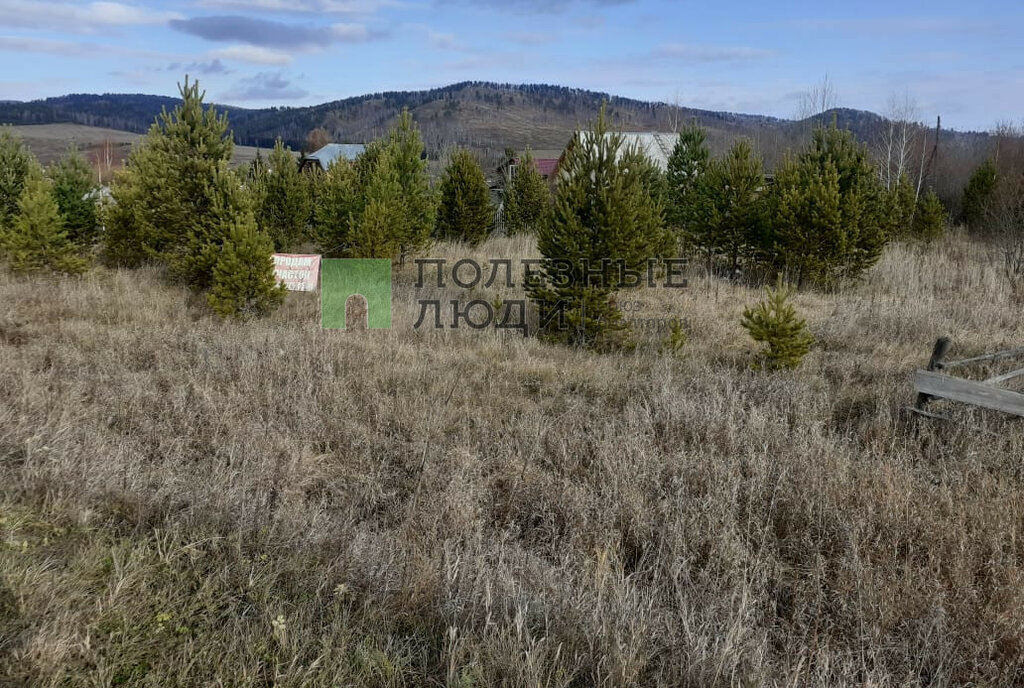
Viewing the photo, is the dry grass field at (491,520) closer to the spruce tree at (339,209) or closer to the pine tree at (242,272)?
the pine tree at (242,272)

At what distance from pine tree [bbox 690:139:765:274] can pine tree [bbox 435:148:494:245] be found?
5.60 meters

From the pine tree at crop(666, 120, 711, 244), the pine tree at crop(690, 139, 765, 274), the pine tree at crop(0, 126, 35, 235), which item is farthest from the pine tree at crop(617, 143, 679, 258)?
the pine tree at crop(0, 126, 35, 235)

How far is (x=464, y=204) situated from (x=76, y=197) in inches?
322

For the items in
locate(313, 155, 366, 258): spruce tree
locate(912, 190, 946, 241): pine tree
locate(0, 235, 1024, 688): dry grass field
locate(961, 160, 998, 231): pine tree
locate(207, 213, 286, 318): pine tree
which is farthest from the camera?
locate(961, 160, 998, 231): pine tree

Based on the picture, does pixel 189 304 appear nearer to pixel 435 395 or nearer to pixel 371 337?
pixel 371 337

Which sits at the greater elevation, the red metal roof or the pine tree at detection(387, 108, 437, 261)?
the red metal roof

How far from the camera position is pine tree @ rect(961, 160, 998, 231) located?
1923 centimetres

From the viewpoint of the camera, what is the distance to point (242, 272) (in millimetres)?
8609

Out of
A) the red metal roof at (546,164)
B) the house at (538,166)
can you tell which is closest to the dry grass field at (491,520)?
the house at (538,166)

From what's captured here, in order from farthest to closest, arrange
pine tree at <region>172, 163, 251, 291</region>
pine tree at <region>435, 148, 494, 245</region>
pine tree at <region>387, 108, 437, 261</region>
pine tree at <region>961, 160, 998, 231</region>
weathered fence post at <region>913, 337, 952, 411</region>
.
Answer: pine tree at <region>961, 160, 998, 231</region>, pine tree at <region>435, 148, 494, 245</region>, pine tree at <region>387, 108, 437, 261</region>, pine tree at <region>172, 163, 251, 291</region>, weathered fence post at <region>913, 337, 952, 411</region>

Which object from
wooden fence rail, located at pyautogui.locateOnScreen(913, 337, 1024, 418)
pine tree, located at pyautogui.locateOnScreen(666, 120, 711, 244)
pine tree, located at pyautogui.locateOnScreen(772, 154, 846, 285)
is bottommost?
wooden fence rail, located at pyautogui.locateOnScreen(913, 337, 1024, 418)

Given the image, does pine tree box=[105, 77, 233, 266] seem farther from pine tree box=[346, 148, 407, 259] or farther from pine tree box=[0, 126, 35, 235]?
pine tree box=[0, 126, 35, 235]

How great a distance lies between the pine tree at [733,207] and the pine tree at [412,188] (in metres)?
5.68

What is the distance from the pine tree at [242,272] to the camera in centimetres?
855
